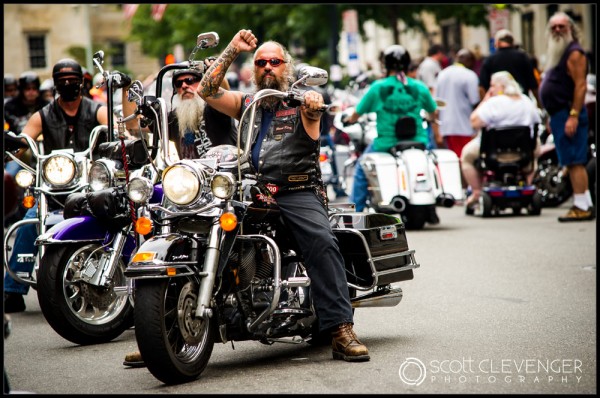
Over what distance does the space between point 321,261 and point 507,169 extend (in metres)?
8.87

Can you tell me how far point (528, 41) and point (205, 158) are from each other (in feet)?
111

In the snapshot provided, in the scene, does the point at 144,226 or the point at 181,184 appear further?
the point at 144,226

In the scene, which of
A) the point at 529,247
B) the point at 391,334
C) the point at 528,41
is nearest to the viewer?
the point at 391,334

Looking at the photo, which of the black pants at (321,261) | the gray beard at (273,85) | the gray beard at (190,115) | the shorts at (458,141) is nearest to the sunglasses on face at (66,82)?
the gray beard at (190,115)

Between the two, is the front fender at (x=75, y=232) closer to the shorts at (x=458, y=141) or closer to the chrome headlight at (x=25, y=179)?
the chrome headlight at (x=25, y=179)

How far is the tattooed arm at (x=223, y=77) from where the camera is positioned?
6578mm

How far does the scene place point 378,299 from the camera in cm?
746

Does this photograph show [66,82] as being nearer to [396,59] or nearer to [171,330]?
[171,330]

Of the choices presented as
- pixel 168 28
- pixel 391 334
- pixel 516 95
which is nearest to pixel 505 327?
pixel 391 334

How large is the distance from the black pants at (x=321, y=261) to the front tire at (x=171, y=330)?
686 millimetres

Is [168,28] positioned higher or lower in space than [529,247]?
higher

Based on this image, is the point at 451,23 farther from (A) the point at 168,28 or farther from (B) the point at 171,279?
(B) the point at 171,279

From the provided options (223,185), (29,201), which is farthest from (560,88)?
(223,185)

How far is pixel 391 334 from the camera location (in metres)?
7.71
